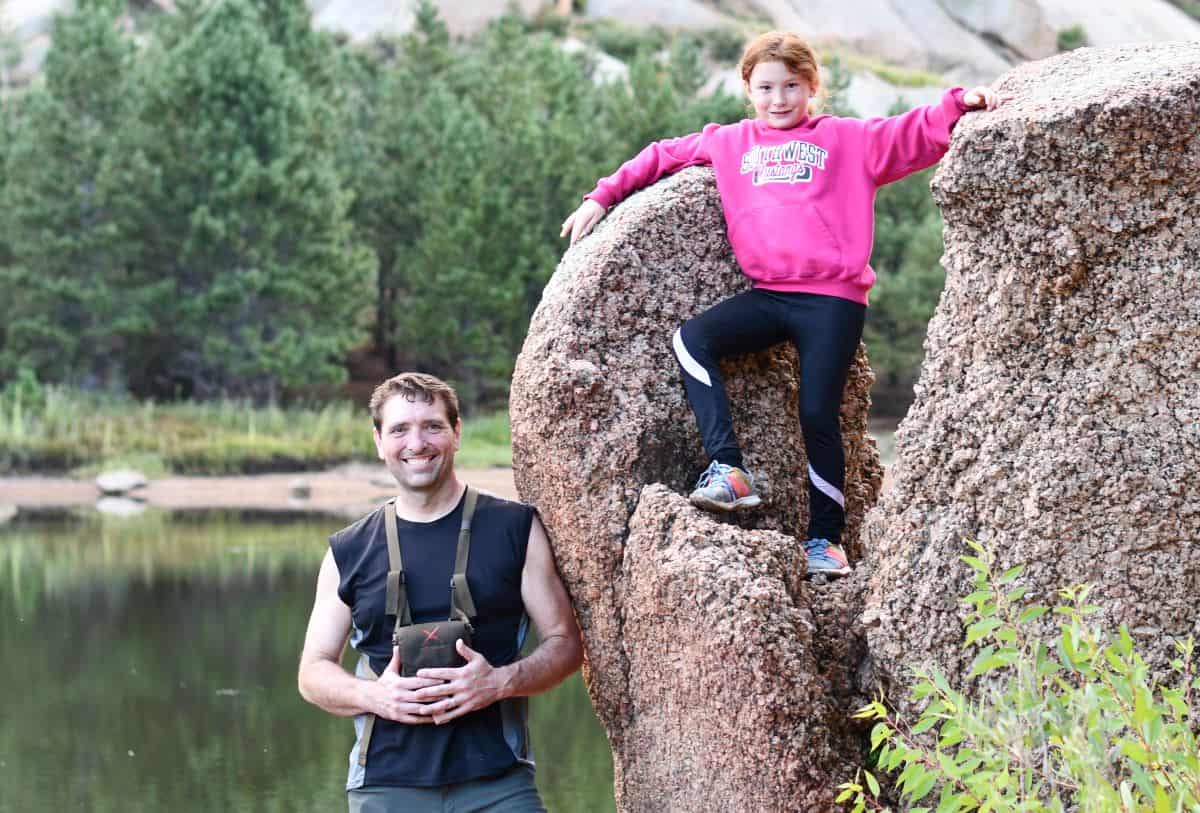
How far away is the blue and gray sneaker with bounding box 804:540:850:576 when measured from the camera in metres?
3.99

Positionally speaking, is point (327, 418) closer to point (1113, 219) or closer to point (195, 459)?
point (195, 459)

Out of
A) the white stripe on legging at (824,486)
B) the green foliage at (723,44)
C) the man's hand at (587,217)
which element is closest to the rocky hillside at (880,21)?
the green foliage at (723,44)

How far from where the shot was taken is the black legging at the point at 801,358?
3938 millimetres

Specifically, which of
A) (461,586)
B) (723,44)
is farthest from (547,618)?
(723,44)

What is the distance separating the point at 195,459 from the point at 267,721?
41.5 feet

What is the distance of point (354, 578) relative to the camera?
3898mm

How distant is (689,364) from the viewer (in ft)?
13.2

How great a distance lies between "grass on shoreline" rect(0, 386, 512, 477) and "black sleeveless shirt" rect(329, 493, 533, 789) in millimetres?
17419

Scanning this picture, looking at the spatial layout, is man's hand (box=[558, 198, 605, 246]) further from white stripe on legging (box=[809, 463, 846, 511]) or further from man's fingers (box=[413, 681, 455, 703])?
man's fingers (box=[413, 681, 455, 703])

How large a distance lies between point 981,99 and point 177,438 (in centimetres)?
1974

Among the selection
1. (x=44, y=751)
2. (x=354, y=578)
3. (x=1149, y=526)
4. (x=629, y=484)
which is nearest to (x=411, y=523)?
(x=354, y=578)

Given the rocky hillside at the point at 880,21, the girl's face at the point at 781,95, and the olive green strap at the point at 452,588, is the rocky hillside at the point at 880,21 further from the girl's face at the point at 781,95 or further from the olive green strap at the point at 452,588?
the olive green strap at the point at 452,588

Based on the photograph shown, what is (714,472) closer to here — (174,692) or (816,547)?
(816,547)

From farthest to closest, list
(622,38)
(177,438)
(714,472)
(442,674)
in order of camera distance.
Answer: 1. (622,38)
2. (177,438)
3. (714,472)
4. (442,674)
